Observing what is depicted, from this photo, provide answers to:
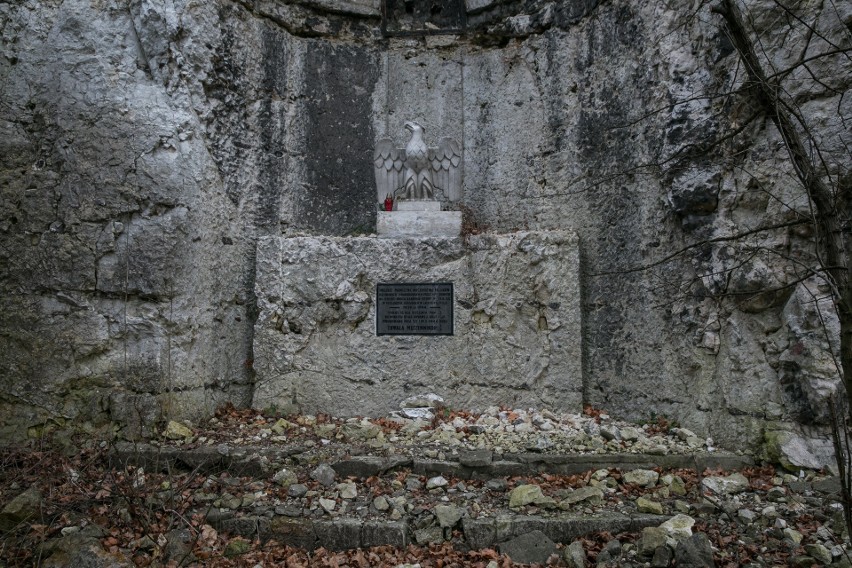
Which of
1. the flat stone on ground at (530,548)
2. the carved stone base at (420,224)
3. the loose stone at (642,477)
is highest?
the carved stone base at (420,224)

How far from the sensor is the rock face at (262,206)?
513 centimetres

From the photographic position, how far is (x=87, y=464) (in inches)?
199

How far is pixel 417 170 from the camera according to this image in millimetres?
6930

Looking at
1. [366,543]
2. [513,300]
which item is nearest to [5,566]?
[366,543]

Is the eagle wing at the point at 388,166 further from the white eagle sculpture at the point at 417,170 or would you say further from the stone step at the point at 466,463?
the stone step at the point at 466,463

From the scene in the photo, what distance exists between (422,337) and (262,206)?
249cm

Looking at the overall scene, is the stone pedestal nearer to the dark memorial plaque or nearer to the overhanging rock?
the overhanging rock

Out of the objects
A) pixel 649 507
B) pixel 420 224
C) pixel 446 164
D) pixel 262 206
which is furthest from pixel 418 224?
pixel 649 507

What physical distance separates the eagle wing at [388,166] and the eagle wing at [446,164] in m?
0.37

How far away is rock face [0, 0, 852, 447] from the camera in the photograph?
513 centimetres

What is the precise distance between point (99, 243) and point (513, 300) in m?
4.04

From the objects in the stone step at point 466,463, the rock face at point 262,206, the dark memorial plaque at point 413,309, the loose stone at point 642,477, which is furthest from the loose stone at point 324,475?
the loose stone at point 642,477

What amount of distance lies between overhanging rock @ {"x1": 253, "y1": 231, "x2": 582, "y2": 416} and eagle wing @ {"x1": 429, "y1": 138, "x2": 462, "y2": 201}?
963 millimetres

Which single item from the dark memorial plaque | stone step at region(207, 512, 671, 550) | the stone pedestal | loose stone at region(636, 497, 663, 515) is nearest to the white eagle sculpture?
the stone pedestal
